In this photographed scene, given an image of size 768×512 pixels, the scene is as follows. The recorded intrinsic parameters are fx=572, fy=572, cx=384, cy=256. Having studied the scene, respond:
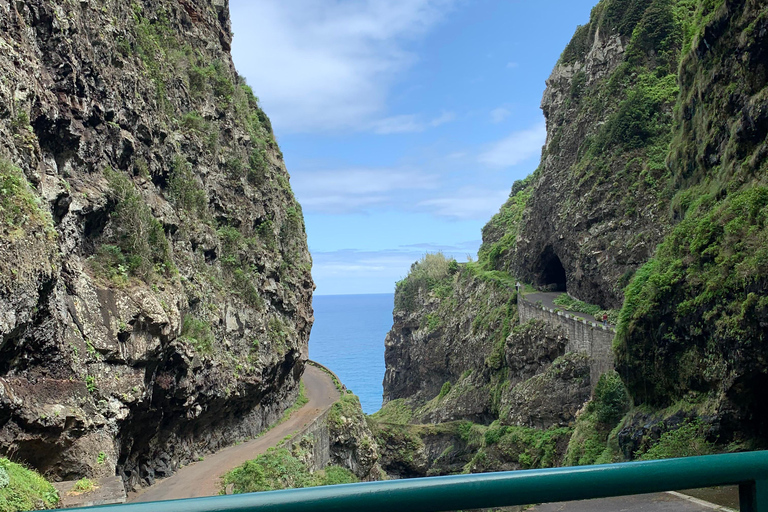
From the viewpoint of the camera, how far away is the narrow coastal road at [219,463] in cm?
2018

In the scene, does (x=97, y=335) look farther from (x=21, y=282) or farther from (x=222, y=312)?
(x=222, y=312)

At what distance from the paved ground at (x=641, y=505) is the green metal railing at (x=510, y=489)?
217 millimetres

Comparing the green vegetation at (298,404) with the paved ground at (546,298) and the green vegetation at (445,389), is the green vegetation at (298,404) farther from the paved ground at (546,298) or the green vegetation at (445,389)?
the green vegetation at (445,389)

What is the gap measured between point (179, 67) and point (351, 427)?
77.0ft

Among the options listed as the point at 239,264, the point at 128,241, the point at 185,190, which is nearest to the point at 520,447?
the point at 239,264

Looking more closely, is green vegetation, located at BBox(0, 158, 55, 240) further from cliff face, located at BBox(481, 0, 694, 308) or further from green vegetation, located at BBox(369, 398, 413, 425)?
green vegetation, located at BBox(369, 398, 413, 425)

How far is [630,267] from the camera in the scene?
123 ft

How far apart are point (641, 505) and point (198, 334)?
22974 millimetres

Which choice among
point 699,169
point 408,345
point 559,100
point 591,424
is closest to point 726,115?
point 699,169

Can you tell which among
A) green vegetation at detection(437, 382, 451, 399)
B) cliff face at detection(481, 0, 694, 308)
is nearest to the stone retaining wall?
cliff face at detection(481, 0, 694, 308)

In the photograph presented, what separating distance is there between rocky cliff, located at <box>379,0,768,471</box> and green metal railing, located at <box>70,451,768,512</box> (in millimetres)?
15212

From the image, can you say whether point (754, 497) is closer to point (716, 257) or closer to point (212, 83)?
point (716, 257)

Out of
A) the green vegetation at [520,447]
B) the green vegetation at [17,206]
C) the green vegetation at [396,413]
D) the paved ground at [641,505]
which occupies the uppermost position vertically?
the green vegetation at [17,206]

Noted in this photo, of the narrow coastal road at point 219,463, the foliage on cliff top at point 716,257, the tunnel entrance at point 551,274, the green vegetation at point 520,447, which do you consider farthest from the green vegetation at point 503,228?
the foliage on cliff top at point 716,257
